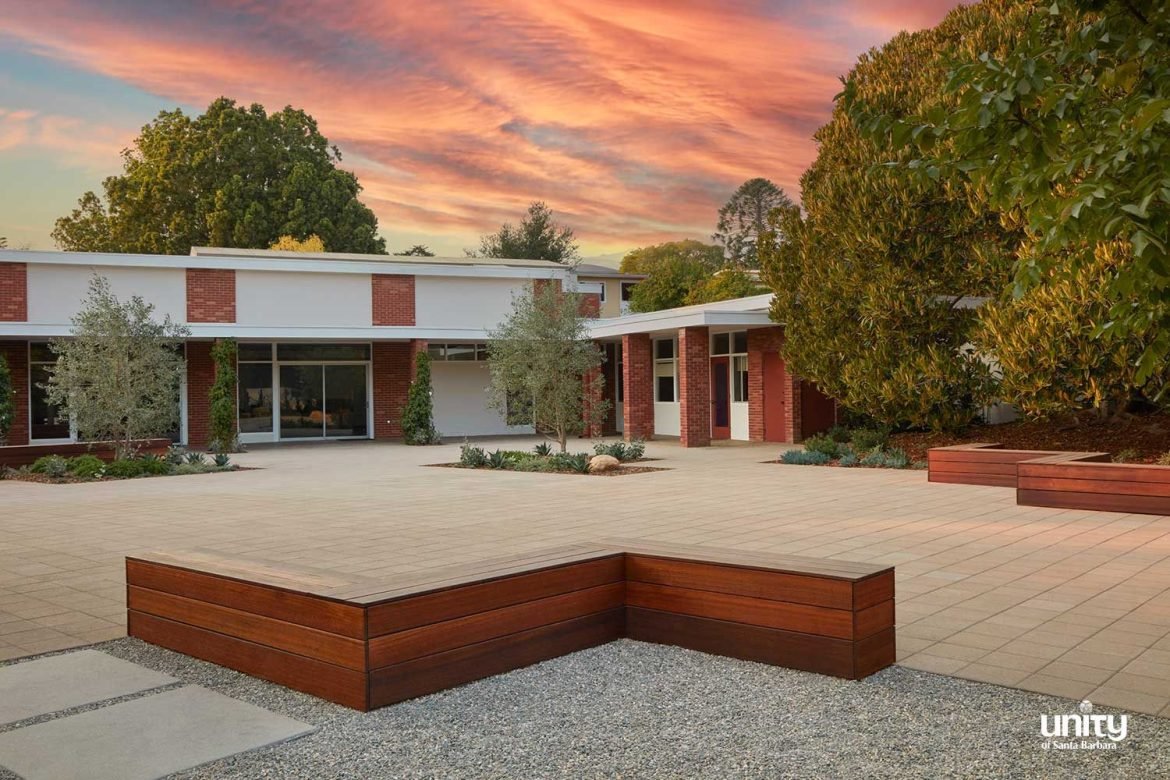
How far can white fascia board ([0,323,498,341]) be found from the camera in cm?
2531

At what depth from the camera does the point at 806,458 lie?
19000mm

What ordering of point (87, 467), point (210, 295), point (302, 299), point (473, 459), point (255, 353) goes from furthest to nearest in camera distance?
point (255, 353) → point (302, 299) → point (210, 295) → point (473, 459) → point (87, 467)

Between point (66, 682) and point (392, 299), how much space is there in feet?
81.7

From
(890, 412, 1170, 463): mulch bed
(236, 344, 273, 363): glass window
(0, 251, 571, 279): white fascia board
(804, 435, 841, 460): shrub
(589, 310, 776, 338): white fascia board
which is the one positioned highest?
(0, 251, 571, 279): white fascia board

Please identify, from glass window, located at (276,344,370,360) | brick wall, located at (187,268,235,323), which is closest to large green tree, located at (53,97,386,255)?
glass window, located at (276,344,370,360)

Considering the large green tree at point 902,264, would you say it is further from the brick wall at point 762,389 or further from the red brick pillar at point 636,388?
the red brick pillar at point 636,388

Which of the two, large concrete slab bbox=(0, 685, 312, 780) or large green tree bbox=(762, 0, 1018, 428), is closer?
large concrete slab bbox=(0, 685, 312, 780)

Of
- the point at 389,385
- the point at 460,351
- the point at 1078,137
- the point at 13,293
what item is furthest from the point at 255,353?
the point at 1078,137

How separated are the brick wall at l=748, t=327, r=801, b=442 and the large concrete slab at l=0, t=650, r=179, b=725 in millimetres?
19205

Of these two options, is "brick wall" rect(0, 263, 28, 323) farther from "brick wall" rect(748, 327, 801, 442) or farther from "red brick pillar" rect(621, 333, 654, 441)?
"brick wall" rect(748, 327, 801, 442)

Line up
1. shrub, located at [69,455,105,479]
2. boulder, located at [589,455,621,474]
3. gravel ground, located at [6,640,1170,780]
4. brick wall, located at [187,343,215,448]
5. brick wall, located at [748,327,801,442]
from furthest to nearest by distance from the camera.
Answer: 1. brick wall, located at [187,343,215,448]
2. brick wall, located at [748,327,801,442]
3. shrub, located at [69,455,105,479]
4. boulder, located at [589,455,621,474]
5. gravel ground, located at [6,640,1170,780]

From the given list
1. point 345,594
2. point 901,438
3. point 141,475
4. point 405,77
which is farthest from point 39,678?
point 405,77

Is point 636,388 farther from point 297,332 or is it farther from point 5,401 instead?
point 5,401

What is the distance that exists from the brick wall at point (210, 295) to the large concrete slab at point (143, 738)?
78.3 ft
